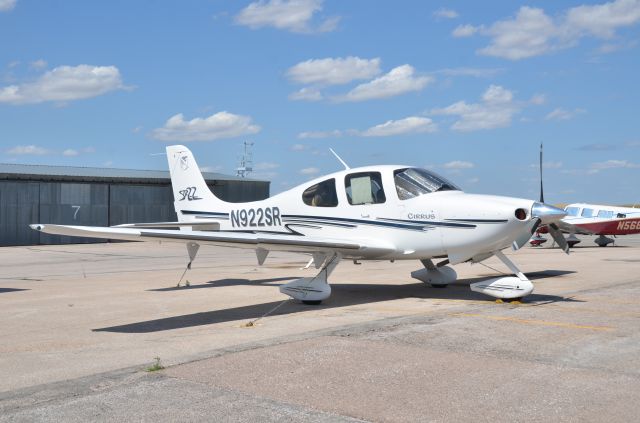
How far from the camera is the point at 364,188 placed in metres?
11.0

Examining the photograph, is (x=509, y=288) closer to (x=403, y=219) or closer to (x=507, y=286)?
(x=507, y=286)

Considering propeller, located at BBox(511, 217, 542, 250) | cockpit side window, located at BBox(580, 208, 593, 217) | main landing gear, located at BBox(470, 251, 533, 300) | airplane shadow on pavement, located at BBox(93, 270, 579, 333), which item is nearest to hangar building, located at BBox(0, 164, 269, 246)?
cockpit side window, located at BBox(580, 208, 593, 217)

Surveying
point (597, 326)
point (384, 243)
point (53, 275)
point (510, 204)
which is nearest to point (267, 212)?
point (384, 243)

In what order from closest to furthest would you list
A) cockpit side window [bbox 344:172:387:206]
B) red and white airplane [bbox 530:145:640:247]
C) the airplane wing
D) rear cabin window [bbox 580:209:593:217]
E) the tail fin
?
the airplane wing → cockpit side window [bbox 344:172:387:206] → the tail fin → red and white airplane [bbox 530:145:640:247] → rear cabin window [bbox 580:209:593:217]

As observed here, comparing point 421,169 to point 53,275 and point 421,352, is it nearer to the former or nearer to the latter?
point 421,352

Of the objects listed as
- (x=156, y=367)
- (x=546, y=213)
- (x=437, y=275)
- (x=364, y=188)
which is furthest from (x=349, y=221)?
(x=156, y=367)

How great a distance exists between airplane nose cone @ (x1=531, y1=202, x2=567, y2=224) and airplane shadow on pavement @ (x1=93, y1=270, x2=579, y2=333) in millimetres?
1392

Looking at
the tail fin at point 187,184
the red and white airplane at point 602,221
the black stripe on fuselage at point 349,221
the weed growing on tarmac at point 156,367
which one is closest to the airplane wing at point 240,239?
the black stripe on fuselage at point 349,221

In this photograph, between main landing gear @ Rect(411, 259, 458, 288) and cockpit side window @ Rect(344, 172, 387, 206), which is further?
main landing gear @ Rect(411, 259, 458, 288)

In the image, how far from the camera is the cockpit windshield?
10547mm

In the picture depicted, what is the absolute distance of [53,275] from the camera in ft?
55.7

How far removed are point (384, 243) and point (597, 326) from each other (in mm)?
3715

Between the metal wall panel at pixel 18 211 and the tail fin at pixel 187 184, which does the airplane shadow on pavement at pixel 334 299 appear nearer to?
the tail fin at pixel 187 184

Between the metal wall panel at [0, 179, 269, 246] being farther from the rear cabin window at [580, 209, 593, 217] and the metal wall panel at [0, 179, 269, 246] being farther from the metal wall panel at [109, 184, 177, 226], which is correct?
the rear cabin window at [580, 209, 593, 217]
